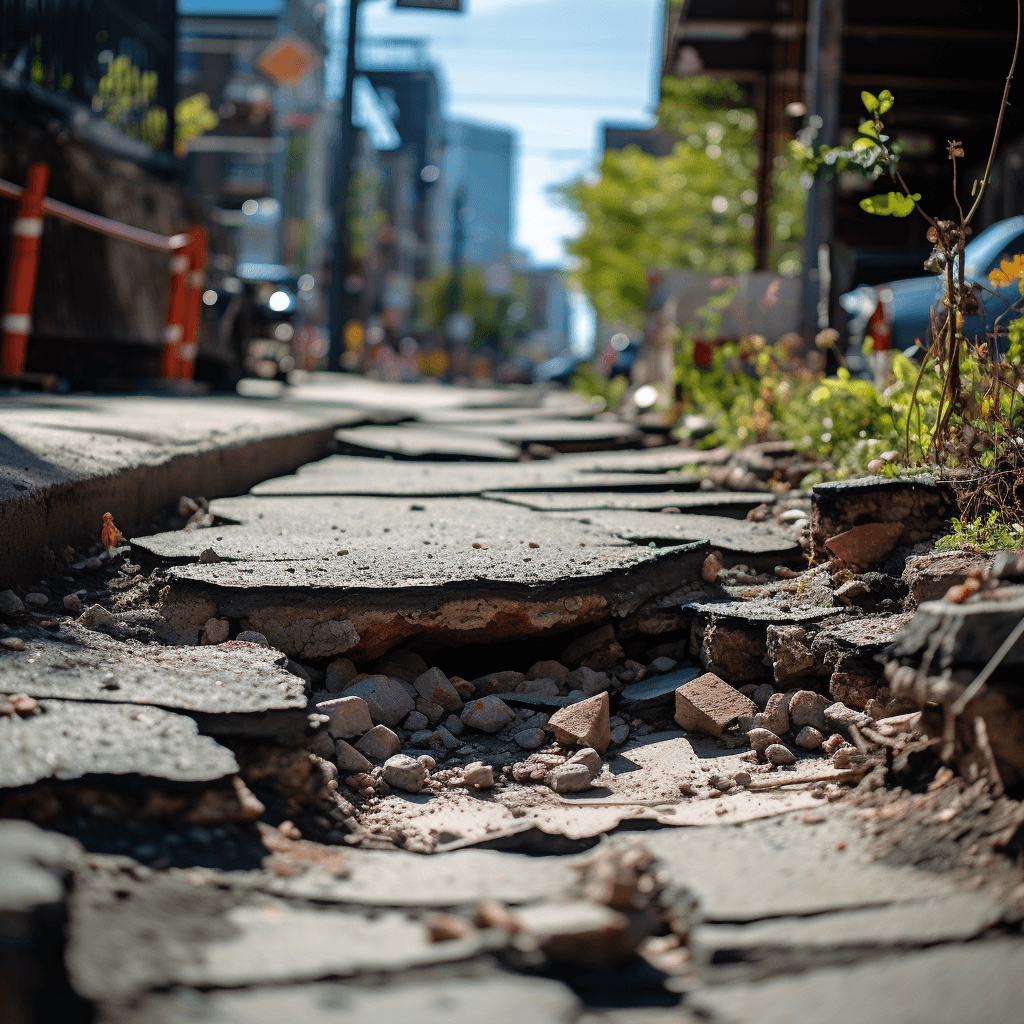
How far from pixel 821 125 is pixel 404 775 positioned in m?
7.12

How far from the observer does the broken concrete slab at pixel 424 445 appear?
5.30m

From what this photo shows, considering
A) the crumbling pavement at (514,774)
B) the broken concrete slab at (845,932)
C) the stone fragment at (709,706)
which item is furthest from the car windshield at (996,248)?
the broken concrete slab at (845,932)

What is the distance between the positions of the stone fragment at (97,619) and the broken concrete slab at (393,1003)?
4.09 ft

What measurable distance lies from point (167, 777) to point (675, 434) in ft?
17.4

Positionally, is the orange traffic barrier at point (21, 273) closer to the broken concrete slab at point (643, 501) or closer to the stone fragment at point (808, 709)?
the broken concrete slab at point (643, 501)

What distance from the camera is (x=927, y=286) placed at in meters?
6.45

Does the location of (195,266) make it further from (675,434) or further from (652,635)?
(652,635)

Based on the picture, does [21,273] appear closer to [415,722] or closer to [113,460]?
[113,460]

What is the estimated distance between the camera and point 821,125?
783 cm

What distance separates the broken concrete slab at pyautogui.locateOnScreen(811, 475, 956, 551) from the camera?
2625mm

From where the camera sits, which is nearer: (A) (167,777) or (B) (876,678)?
(A) (167,777)

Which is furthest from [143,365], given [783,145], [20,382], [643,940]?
[783,145]

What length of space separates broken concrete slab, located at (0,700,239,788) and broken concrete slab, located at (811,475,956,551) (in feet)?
5.46

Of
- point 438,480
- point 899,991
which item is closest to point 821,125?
point 438,480
